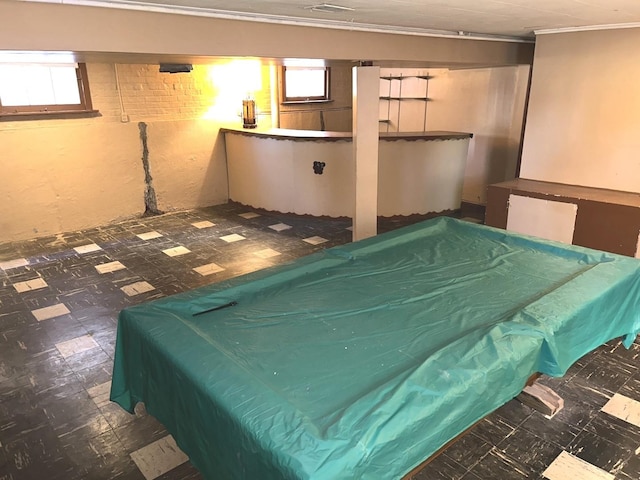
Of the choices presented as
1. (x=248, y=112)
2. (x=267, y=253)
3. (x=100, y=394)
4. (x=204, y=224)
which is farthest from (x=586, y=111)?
(x=100, y=394)

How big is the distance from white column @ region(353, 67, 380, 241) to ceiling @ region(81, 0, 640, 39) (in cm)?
42

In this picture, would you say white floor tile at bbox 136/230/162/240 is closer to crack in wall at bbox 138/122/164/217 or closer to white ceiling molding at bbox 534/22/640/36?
crack in wall at bbox 138/122/164/217

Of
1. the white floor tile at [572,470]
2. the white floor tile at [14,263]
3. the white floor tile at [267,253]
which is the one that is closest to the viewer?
the white floor tile at [572,470]

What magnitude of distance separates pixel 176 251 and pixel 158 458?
9.58 feet

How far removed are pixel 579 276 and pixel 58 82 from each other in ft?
17.9

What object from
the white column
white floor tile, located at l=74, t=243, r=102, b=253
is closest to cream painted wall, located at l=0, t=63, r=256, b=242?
white floor tile, located at l=74, t=243, r=102, b=253

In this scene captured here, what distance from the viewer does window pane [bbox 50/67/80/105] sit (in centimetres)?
508

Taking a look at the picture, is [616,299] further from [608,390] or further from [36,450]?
[36,450]

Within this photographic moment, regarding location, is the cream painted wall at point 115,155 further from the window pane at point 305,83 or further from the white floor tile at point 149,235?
the window pane at point 305,83

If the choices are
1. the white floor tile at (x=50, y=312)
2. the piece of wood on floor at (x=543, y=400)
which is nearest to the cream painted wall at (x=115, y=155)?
the white floor tile at (x=50, y=312)

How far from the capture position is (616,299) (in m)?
2.28

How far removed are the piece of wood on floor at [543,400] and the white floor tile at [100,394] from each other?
2.26m

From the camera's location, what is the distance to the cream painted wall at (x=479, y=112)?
224 inches

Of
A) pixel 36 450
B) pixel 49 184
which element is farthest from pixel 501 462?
pixel 49 184
